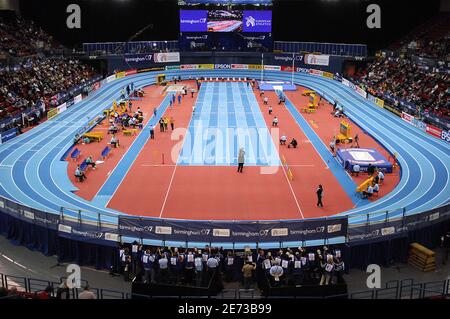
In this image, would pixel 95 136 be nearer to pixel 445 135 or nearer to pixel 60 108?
pixel 60 108

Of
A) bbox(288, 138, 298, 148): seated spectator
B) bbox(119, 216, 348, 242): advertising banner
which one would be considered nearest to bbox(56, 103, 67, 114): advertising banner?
bbox(288, 138, 298, 148): seated spectator

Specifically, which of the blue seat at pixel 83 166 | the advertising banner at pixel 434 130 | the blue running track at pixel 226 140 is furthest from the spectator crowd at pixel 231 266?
the advertising banner at pixel 434 130

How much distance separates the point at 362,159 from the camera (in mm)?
32312

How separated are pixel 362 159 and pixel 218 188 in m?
10.2

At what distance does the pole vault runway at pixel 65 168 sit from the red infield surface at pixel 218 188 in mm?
1084

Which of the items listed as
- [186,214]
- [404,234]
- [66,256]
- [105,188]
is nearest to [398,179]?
[404,234]

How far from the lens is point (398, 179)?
30359mm

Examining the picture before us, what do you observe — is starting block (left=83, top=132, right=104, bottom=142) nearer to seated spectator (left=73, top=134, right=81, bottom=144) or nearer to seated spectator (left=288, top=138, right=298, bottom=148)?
seated spectator (left=73, top=134, right=81, bottom=144)

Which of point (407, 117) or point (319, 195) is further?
point (407, 117)

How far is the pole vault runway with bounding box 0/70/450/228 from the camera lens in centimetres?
2570

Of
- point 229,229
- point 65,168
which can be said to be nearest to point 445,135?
point 229,229
